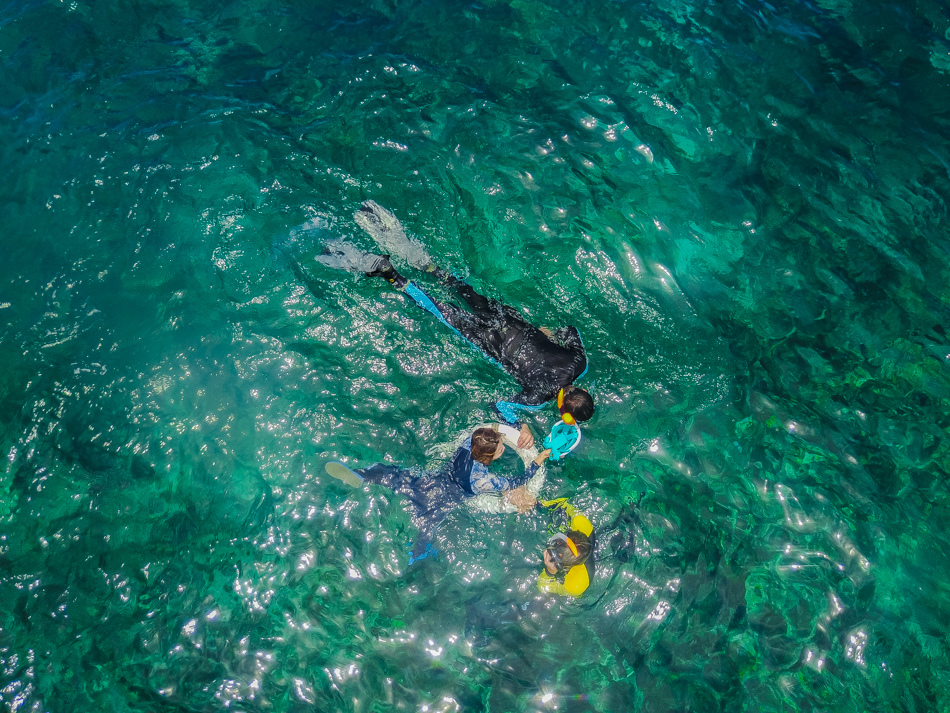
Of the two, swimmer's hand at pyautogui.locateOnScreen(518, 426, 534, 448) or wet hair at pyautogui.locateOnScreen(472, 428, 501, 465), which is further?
swimmer's hand at pyautogui.locateOnScreen(518, 426, 534, 448)

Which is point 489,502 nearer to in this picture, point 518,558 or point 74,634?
point 518,558

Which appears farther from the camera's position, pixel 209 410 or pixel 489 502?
pixel 209 410

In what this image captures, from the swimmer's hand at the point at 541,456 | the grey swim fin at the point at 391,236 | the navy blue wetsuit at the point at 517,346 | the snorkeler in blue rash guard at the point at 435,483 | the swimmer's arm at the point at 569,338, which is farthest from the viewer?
the grey swim fin at the point at 391,236

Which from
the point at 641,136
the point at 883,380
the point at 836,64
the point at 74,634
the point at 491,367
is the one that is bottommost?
the point at 74,634

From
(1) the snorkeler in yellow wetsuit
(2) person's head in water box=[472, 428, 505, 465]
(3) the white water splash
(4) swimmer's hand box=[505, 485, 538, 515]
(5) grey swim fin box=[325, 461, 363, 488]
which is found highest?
(3) the white water splash

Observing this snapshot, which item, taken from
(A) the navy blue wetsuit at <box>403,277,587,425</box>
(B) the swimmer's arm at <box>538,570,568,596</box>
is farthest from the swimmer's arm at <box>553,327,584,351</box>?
(B) the swimmer's arm at <box>538,570,568,596</box>

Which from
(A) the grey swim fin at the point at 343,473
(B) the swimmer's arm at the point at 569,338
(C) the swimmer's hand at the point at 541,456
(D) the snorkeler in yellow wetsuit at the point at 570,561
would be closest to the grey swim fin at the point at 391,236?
(B) the swimmer's arm at the point at 569,338

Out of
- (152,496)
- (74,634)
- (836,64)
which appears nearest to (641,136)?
(836,64)

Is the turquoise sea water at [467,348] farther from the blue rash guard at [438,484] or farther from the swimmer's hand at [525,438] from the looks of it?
the swimmer's hand at [525,438]

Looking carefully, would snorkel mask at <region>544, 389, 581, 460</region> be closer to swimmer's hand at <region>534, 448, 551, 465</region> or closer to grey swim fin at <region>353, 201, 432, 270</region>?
swimmer's hand at <region>534, 448, 551, 465</region>
